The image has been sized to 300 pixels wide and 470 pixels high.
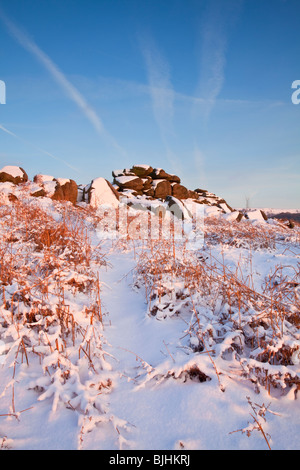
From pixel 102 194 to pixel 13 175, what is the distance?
485cm

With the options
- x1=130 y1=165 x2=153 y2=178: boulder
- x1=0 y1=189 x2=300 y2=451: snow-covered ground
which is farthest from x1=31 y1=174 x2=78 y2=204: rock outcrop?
x1=130 y1=165 x2=153 y2=178: boulder

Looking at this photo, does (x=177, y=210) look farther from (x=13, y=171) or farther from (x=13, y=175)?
(x=13, y=171)

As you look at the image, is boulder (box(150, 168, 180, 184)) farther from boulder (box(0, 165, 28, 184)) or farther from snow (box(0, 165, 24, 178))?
snow (box(0, 165, 24, 178))

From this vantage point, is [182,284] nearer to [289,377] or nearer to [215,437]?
[289,377]

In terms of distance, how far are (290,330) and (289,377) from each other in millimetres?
429

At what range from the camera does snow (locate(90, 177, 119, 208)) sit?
34.8 feet

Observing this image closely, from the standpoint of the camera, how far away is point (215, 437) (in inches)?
46.1

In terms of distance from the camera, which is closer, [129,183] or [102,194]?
[102,194]

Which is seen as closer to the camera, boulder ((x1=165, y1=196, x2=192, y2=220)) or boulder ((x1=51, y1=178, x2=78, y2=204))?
boulder ((x1=51, y1=178, x2=78, y2=204))

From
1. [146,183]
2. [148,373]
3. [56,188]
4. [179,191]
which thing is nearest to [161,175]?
[179,191]

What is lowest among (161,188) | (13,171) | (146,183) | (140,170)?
(13,171)

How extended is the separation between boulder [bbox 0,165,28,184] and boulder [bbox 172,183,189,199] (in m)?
13.8

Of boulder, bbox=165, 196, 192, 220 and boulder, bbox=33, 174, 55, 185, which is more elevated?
boulder, bbox=33, 174, 55, 185

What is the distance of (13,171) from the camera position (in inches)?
464
